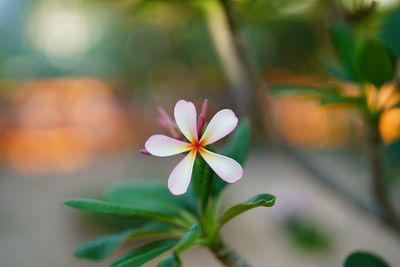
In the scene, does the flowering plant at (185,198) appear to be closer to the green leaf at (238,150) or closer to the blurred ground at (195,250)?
the green leaf at (238,150)

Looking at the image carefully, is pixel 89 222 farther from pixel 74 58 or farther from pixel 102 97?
pixel 74 58

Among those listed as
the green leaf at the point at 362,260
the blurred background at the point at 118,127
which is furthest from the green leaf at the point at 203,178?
the blurred background at the point at 118,127

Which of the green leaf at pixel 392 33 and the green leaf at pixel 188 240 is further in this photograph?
the green leaf at pixel 392 33

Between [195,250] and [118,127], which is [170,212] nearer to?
[195,250]

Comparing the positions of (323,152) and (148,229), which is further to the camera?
(323,152)

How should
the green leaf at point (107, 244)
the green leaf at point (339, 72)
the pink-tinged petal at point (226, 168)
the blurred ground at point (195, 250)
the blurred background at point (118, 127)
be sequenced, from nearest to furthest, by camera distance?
the pink-tinged petal at point (226, 168) < the green leaf at point (107, 244) < the green leaf at point (339, 72) < the blurred ground at point (195, 250) < the blurred background at point (118, 127)

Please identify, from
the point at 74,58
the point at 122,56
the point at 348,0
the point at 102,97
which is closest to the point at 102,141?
the point at 102,97

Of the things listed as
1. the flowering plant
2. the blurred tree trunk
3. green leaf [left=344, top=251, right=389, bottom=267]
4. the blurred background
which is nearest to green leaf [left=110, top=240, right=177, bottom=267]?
the flowering plant
